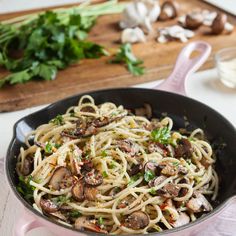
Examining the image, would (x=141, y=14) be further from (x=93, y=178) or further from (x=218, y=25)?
(x=93, y=178)

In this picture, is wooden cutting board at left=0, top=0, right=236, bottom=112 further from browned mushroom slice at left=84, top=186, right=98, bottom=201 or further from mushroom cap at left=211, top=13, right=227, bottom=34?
browned mushroom slice at left=84, top=186, right=98, bottom=201

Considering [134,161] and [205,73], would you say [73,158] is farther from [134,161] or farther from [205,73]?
[205,73]

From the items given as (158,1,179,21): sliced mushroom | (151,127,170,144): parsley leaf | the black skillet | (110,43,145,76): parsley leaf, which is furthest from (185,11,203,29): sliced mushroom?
(151,127,170,144): parsley leaf

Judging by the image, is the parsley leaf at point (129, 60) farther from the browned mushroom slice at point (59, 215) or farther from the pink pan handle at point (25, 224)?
the pink pan handle at point (25, 224)

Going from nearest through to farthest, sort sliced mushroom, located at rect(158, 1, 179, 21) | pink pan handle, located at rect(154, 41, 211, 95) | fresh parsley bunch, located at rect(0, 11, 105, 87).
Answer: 1. pink pan handle, located at rect(154, 41, 211, 95)
2. fresh parsley bunch, located at rect(0, 11, 105, 87)
3. sliced mushroom, located at rect(158, 1, 179, 21)

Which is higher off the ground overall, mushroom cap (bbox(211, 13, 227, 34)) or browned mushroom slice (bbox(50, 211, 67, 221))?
browned mushroom slice (bbox(50, 211, 67, 221))

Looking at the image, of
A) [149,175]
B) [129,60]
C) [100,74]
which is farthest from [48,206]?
[129,60]

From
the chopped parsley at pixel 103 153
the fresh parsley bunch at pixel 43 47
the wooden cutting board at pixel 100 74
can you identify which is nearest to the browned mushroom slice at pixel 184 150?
the chopped parsley at pixel 103 153
